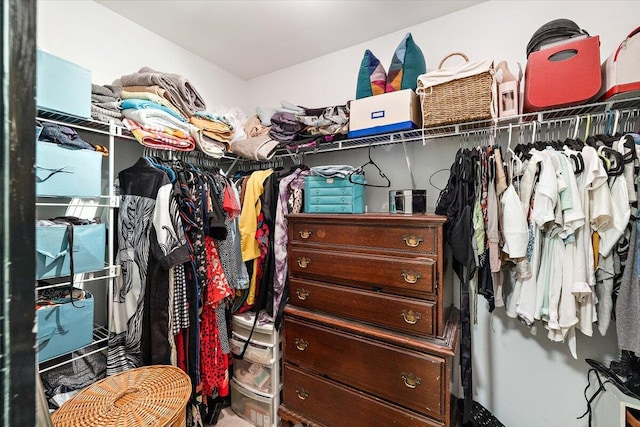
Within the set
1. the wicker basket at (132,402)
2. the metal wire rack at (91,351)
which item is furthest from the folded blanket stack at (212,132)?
the wicker basket at (132,402)

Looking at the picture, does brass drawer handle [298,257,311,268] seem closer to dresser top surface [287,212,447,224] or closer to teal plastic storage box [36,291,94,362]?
dresser top surface [287,212,447,224]

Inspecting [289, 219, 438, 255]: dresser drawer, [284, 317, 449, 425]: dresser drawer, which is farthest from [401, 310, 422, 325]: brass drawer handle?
[289, 219, 438, 255]: dresser drawer

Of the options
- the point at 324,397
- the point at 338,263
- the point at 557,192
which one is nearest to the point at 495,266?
the point at 557,192

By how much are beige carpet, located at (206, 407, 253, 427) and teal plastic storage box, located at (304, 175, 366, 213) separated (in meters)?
1.45

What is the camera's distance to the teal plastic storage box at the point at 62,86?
3.79 feet

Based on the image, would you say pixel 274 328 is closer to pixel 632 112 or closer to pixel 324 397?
pixel 324 397

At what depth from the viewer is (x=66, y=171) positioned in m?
1.21

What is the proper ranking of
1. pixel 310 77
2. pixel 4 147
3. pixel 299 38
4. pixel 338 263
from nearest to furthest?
pixel 4 147
pixel 338 263
pixel 299 38
pixel 310 77

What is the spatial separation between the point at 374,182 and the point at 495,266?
95cm

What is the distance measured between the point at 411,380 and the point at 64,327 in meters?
1.57

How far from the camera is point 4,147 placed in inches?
10.5

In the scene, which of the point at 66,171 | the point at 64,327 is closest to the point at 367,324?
the point at 64,327

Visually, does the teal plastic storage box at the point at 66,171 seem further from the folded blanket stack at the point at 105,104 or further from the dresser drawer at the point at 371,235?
the dresser drawer at the point at 371,235

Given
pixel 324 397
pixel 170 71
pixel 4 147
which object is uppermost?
pixel 170 71
